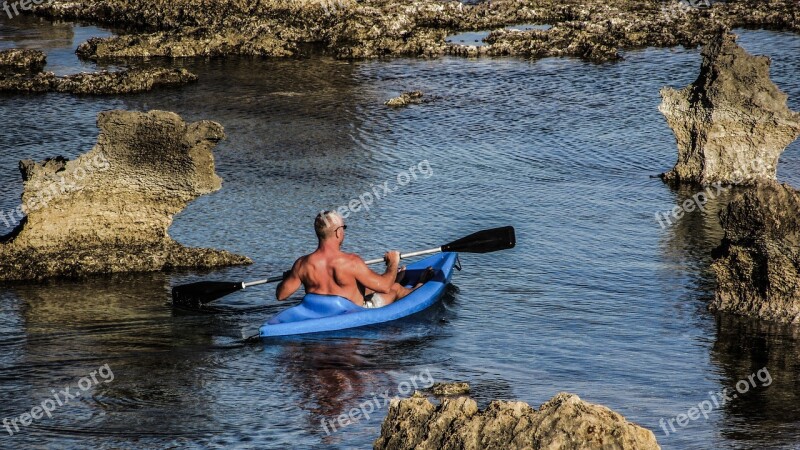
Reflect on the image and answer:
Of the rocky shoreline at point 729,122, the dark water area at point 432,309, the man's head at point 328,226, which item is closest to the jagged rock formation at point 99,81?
the dark water area at point 432,309

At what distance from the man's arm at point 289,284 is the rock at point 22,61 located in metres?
18.8

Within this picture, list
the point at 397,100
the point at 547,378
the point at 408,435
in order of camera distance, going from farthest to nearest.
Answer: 1. the point at 397,100
2. the point at 547,378
3. the point at 408,435

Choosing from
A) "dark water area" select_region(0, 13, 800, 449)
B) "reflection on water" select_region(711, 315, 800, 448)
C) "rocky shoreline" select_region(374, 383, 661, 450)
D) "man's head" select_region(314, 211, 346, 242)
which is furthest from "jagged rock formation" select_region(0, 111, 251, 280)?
"rocky shoreline" select_region(374, 383, 661, 450)

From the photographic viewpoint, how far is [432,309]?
49.8 feet

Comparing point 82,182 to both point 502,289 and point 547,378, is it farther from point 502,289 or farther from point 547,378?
point 547,378

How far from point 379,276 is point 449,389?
10.5 feet

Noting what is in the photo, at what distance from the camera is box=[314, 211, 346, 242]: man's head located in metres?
14.1

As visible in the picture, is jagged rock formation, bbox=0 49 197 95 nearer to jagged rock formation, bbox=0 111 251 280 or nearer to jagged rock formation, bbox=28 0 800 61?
jagged rock formation, bbox=28 0 800 61

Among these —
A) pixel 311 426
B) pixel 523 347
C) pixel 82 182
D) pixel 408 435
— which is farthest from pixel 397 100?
pixel 408 435

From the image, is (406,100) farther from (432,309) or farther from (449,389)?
(449,389)

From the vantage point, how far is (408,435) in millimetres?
8734

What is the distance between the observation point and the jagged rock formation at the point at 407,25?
32.0m

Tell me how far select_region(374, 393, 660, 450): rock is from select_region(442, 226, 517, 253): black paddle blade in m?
7.14

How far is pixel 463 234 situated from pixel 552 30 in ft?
51.2
